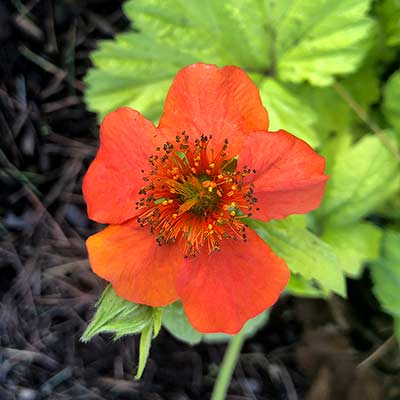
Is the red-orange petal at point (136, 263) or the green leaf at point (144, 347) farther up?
the red-orange petal at point (136, 263)

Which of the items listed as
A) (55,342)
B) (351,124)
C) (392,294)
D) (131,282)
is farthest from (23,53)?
(392,294)

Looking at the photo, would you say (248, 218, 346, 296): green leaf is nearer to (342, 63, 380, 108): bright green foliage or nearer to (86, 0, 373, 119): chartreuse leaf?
(86, 0, 373, 119): chartreuse leaf

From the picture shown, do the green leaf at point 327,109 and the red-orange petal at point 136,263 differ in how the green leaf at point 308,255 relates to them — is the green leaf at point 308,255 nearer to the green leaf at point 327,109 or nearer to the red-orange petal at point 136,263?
the red-orange petal at point 136,263

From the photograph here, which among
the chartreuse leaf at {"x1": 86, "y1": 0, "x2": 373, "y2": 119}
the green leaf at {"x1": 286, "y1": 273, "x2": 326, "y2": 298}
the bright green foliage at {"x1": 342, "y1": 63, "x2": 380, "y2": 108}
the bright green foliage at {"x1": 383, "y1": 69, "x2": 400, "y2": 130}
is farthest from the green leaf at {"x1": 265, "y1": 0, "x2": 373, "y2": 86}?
the green leaf at {"x1": 286, "y1": 273, "x2": 326, "y2": 298}

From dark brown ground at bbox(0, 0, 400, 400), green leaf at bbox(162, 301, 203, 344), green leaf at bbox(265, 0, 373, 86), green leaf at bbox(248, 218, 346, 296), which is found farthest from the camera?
dark brown ground at bbox(0, 0, 400, 400)

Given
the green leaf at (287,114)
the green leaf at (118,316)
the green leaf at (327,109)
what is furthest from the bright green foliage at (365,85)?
the green leaf at (118,316)
